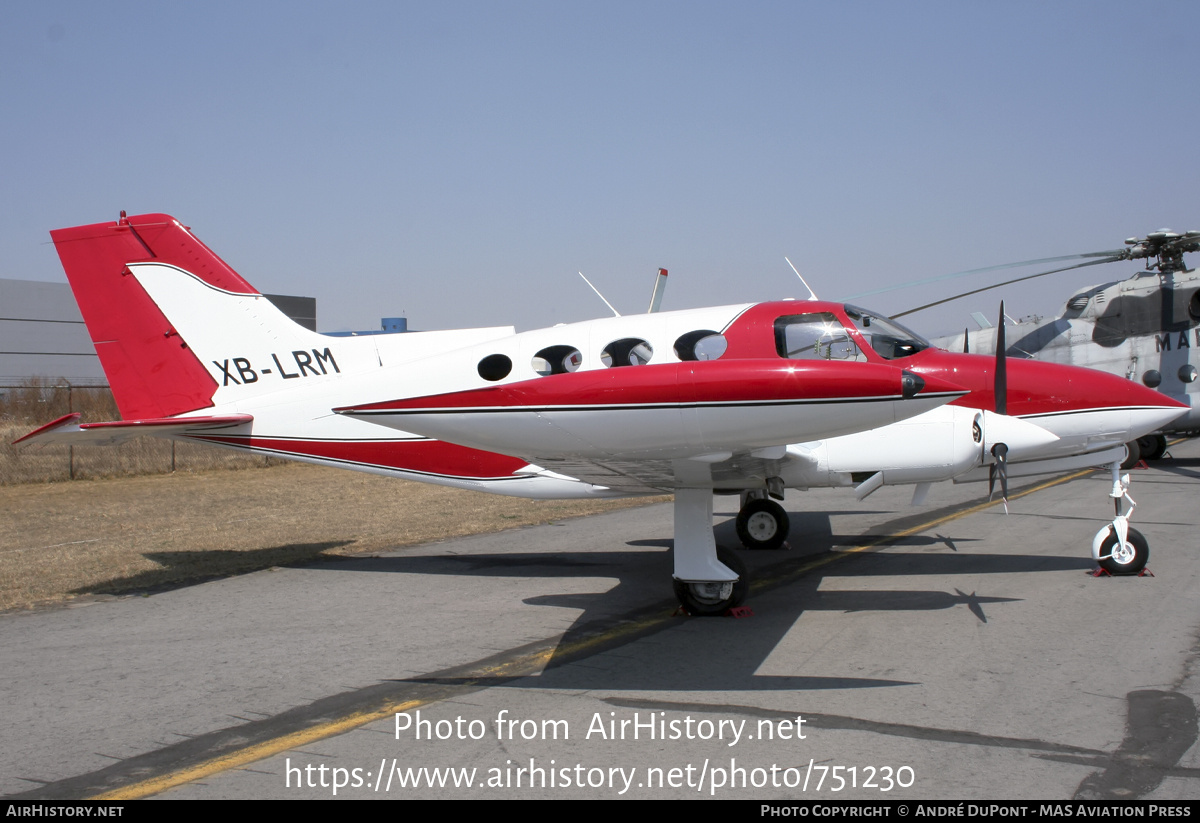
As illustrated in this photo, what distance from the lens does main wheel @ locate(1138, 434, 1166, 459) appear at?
64.1ft

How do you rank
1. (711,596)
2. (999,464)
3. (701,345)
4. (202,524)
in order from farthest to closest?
(202,524) < (701,345) < (999,464) < (711,596)

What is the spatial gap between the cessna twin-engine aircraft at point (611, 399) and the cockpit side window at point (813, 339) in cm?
2

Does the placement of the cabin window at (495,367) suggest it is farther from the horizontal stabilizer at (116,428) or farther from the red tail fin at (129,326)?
the red tail fin at (129,326)

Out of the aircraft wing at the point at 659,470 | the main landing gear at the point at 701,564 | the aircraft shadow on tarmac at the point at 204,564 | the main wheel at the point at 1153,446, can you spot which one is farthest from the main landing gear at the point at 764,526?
the main wheel at the point at 1153,446

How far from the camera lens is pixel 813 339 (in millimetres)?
8117

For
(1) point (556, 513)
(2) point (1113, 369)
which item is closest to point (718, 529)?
(1) point (556, 513)

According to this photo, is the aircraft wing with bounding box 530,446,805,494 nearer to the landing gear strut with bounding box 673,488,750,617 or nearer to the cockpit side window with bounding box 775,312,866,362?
the landing gear strut with bounding box 673,488,750,617

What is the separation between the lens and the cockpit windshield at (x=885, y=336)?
27.2 ft

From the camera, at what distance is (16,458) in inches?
743

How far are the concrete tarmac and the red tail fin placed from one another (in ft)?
7.77

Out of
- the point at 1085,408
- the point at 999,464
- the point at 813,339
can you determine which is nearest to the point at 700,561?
the point at 813,339

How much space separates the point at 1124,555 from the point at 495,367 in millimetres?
6306

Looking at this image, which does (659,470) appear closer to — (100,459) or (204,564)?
(204,564)

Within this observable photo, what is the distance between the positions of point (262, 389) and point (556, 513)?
5964mm
